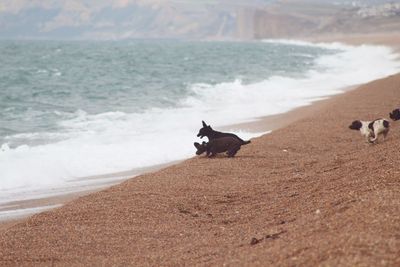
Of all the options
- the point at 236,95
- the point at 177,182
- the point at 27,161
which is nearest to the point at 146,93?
the point at 236,95

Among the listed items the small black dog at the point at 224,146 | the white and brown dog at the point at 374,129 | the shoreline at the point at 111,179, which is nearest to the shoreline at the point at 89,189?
the shoreline at the point at 111,179

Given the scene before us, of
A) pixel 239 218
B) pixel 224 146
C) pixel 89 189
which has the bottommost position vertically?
pixel 239 218

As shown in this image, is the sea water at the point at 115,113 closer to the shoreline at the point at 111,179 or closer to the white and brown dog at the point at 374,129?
the shoreline at the point at 111,179

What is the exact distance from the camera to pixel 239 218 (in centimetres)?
713

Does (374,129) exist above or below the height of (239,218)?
above

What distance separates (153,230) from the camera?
275 inches

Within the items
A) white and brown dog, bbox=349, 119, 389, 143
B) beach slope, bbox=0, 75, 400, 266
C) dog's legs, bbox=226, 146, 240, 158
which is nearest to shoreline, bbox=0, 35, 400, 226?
beach slope, bbox=0, 75, 400, 266

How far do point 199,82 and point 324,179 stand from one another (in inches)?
1073

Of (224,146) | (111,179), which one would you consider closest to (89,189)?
(111,179)

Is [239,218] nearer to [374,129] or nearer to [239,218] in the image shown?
[239,218]

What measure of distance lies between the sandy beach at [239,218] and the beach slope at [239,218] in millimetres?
11

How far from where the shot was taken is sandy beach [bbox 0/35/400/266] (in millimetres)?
4973

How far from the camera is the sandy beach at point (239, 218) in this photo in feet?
16.3

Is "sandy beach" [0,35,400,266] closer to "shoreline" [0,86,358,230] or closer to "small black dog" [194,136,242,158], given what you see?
"small black dog" [194,136,242,158]
